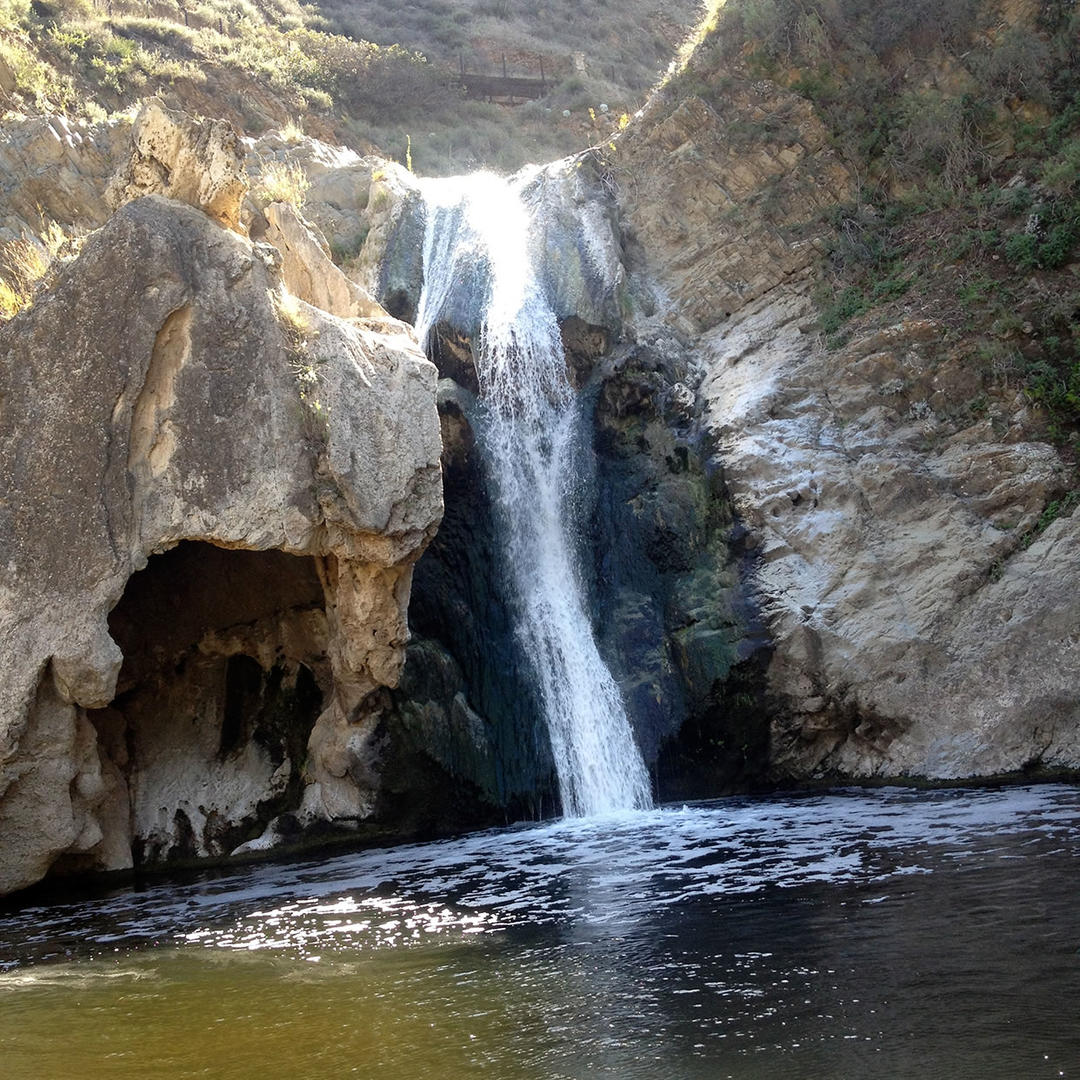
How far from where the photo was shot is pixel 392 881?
33.9 ft

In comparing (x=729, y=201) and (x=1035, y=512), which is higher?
(x=729, y=201)

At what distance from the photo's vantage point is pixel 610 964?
669 cm

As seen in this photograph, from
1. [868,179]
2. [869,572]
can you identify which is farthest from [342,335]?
[868,179]

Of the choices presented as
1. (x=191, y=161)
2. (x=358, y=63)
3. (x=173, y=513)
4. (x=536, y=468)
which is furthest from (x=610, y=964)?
(x=358, y=63)

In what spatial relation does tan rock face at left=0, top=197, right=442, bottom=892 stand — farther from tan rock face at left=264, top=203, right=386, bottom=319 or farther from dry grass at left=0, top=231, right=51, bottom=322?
tan rock face at left=264, top=203, right=386, bottom=319

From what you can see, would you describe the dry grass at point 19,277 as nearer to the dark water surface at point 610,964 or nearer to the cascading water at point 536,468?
the cascading water at point 536,468

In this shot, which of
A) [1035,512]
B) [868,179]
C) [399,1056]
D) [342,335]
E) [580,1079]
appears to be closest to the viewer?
[580,1079]

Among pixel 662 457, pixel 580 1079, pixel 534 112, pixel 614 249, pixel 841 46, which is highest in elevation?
pixel 534 112

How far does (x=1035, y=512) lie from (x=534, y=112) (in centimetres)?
3171

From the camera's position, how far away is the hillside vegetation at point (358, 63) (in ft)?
97.1

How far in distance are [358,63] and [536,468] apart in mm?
28536

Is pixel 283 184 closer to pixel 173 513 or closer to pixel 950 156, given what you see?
pixel 173 513

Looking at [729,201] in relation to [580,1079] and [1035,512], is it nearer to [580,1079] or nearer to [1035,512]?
[1035,512]

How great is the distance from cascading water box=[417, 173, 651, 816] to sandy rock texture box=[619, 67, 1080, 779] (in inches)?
88.4
